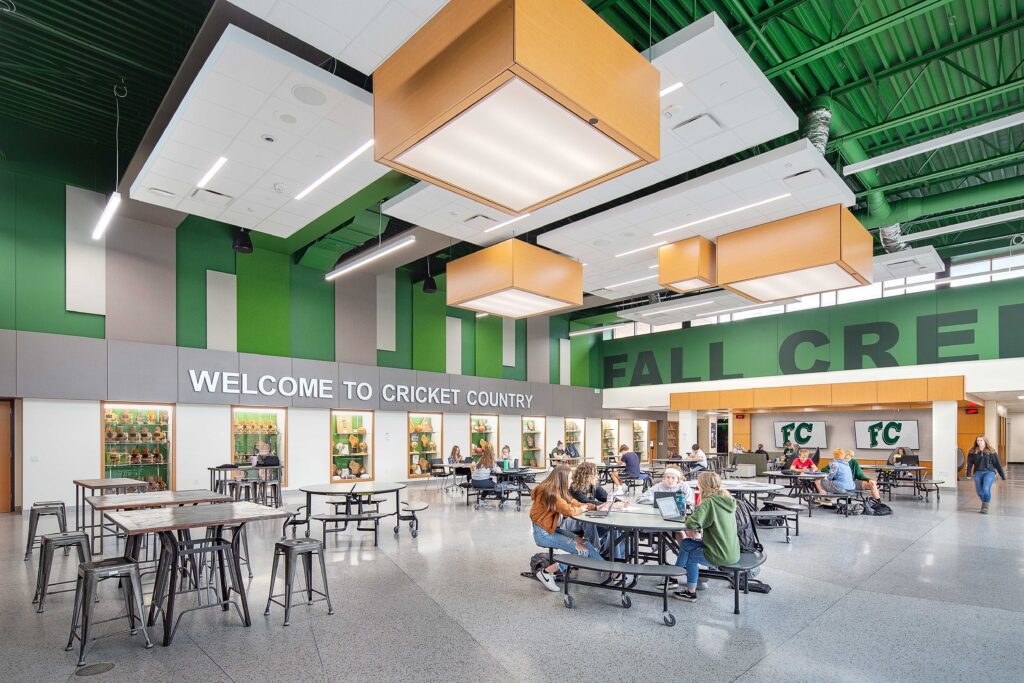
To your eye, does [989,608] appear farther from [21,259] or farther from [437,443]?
[21,259]

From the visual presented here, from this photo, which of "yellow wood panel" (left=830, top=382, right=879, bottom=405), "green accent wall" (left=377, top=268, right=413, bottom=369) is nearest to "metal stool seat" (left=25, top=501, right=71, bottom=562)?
"green accent wall" (left=377, top=268, right=413, bottom=369)

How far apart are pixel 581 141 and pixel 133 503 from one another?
17.6ft

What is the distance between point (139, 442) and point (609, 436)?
16521 millimetres

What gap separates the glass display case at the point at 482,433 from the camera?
17.8 metres

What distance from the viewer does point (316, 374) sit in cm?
1405

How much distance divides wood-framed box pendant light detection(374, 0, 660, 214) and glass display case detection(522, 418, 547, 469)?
14.7 meters

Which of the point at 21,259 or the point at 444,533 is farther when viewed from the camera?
the point at 21,259

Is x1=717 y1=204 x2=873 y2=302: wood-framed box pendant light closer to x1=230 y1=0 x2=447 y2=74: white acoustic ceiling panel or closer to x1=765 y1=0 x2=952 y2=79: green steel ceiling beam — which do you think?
x1=765 y1=0 x2=952 y2=79: green steel ceiling beam

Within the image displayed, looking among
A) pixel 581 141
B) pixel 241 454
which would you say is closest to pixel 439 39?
pixel 581 141

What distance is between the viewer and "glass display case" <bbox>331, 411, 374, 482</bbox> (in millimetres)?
14625

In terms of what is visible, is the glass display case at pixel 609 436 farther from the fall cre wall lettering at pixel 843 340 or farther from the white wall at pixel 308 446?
the white wall at pixel 308 446

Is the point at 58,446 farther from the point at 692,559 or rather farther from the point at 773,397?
the point at 773,397

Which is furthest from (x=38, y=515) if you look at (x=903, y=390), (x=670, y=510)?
(x=903, y=390)

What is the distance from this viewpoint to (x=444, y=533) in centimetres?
859
